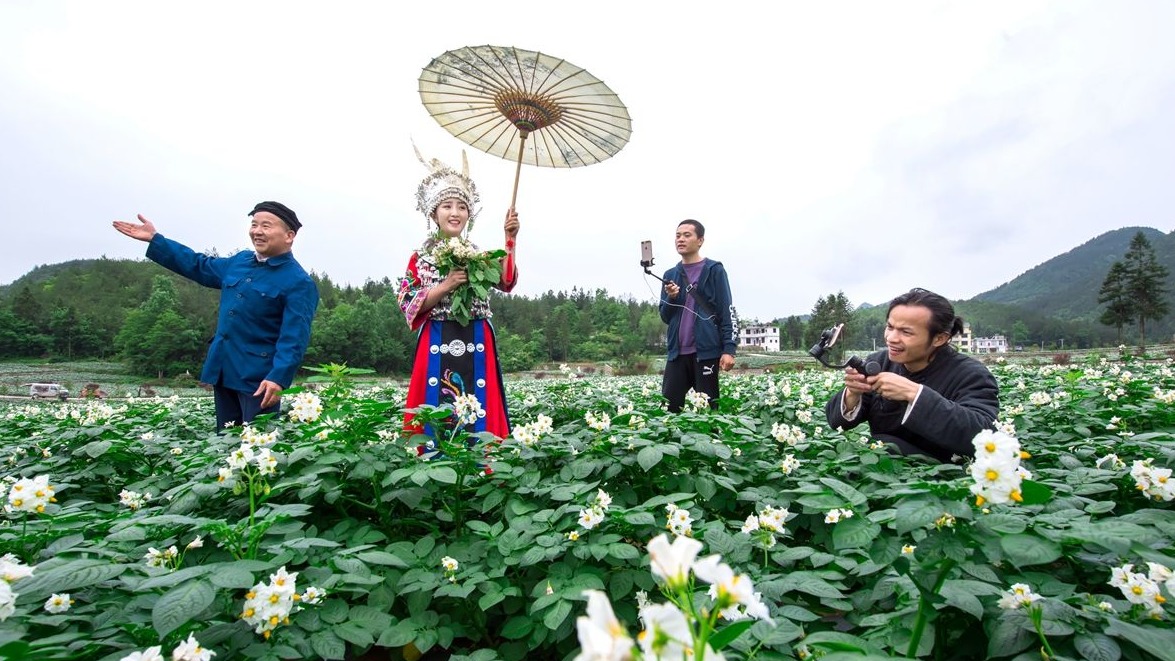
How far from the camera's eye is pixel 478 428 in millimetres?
3609

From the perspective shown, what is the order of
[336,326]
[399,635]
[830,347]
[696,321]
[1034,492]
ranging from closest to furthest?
[1034,492] → [399,635] → [830,347] → [696,321] → [336,326]

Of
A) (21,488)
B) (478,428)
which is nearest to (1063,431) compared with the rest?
(478,428)

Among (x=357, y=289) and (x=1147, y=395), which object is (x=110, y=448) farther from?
(x=357, y=289)

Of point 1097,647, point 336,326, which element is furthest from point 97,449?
point 336,326

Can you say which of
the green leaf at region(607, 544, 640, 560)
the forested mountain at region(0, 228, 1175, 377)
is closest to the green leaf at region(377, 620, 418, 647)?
the green leaf at region(607, 544, 640, 560)

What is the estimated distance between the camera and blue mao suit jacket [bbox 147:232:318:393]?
366 cm

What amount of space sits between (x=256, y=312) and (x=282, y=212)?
2.40ft

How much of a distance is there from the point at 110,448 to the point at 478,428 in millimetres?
1994

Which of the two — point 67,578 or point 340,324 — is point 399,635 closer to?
point 67,578

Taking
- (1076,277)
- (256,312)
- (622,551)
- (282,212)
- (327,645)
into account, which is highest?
(1076,277)

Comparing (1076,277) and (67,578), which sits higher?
(1076,277)

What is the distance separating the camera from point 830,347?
2762mm

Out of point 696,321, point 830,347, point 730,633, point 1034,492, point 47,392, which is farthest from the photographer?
point 47,392

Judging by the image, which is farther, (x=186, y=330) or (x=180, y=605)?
(x=186, y=330)
